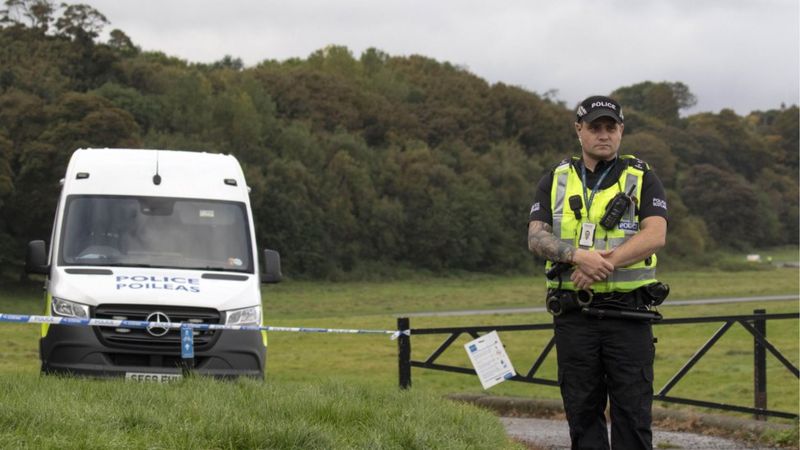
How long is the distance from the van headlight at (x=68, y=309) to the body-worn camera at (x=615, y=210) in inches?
232

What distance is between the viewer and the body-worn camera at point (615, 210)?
6531 mm

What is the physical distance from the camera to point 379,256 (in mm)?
88375

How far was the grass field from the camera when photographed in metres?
16.3

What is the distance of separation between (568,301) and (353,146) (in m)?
91.6

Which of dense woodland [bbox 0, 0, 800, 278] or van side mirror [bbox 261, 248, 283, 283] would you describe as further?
dense woodland [bbox 0, 0, 800, 278]

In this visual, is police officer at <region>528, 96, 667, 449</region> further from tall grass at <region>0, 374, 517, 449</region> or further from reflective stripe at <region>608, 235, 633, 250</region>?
tall grass at <region>0, 374, 517, 449</region>

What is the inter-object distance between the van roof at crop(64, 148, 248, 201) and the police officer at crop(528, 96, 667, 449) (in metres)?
6.42

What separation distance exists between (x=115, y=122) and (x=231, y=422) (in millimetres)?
56041

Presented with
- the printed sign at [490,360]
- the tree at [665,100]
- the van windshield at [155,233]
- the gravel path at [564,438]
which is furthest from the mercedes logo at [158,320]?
the tree at [665,100]

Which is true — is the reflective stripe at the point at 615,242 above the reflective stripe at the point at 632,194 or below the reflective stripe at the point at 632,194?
below

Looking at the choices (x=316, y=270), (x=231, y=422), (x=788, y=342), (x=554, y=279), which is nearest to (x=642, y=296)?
(x=554, y=279)

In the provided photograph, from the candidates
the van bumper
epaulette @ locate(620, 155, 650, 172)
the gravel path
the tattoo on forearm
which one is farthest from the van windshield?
epaulette @ locate(620, 155, 650, 172)

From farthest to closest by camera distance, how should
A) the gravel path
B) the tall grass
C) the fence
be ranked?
the fence, the gravel path, the tall grass

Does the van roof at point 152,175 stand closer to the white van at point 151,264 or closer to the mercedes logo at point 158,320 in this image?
the white van at point 151,264
